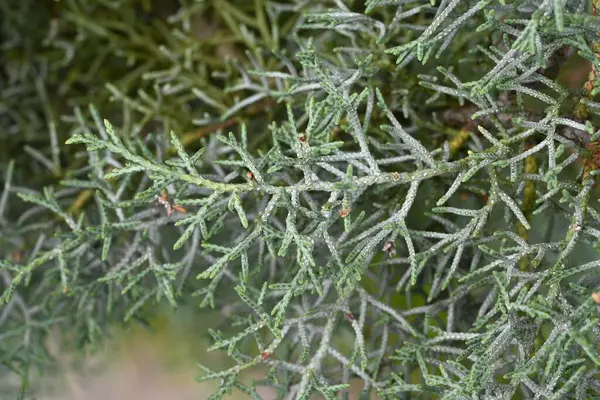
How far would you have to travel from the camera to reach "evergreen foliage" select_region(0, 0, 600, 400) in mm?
484

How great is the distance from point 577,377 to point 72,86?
2.40 feet

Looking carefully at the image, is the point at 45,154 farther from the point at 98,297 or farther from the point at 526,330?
the point at 526,330

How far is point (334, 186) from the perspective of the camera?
47 centimetres

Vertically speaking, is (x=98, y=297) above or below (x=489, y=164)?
below

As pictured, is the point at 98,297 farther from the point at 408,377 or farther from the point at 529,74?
the point at 529,74

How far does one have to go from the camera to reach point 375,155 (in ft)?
1.89

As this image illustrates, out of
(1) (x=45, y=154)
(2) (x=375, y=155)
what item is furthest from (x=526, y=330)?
(1) (x=45, y=154)

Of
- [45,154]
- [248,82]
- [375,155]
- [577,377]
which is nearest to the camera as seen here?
[577,377]

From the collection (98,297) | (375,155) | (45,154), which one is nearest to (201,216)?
(375,155)

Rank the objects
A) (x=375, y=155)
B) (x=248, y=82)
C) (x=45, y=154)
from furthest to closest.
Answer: (x=45, y=154)
(x=248, y=82)
(x=375, y=155)

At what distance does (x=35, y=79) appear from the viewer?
86 cm

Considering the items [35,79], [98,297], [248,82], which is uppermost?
[248,82]

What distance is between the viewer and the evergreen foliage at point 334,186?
48cm

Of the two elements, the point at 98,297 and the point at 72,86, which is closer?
the point at 98,297
